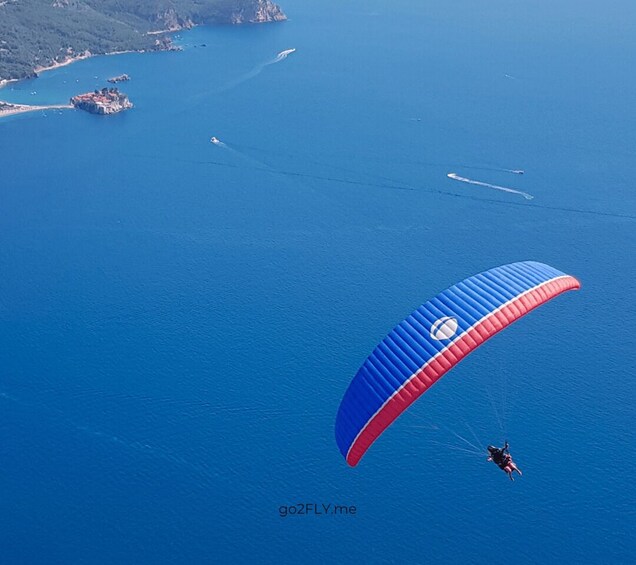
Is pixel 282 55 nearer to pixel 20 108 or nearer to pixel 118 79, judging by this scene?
pixel 118 79

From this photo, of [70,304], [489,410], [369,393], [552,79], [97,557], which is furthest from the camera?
[552,79]

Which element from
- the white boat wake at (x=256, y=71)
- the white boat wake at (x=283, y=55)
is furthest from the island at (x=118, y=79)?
the white boat wake at (x=283, y=55)

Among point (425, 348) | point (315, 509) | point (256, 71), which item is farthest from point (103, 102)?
point (425, 348)

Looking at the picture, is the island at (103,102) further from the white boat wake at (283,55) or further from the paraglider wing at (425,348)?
the paraglider wing at (425,348)

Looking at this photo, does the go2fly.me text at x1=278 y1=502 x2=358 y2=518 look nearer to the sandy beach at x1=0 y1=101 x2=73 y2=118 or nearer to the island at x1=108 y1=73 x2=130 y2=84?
the sandy beach at x1=0 y1=101 x2=73 y2=118

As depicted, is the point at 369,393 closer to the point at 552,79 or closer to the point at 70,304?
the point at 70,304

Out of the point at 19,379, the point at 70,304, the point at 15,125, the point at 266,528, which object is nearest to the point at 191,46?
the point at 15,125
